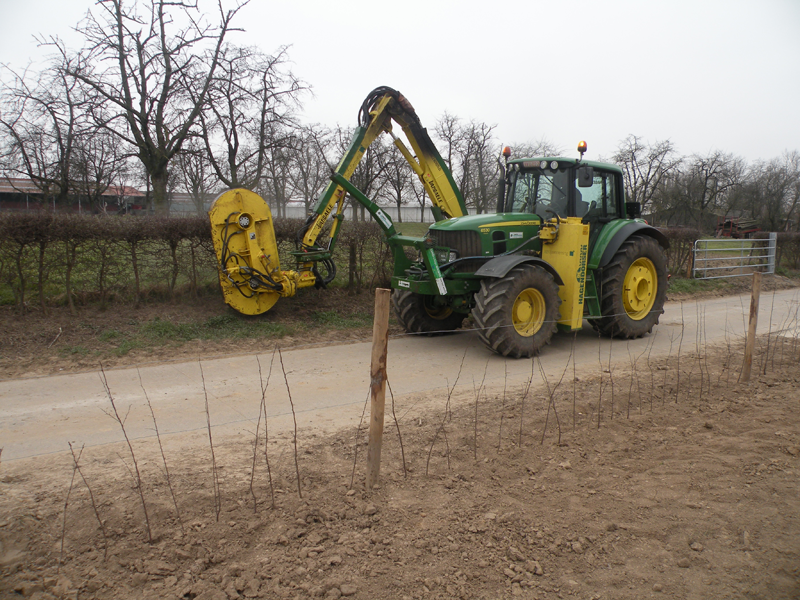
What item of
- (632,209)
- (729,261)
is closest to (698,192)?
(729,261)

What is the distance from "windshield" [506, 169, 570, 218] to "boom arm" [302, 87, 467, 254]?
99cm

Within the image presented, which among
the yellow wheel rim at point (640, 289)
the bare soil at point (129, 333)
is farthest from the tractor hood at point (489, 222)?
the bare soil at point (129, 333)

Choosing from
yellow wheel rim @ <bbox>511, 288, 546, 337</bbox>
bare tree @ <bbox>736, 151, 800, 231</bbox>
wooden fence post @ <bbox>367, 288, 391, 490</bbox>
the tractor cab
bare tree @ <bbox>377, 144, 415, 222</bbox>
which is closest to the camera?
wooden fence post @ <bbox>367, 288, 391, 490</bbox>

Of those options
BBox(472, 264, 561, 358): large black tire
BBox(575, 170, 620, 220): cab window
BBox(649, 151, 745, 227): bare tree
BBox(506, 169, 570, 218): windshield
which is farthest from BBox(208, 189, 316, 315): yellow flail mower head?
BBox(649, 151, 745, 227): bare tree

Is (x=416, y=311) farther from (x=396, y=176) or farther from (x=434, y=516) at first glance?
(x=396, y=176)

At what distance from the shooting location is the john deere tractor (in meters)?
7.60

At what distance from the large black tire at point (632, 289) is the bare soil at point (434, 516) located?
3.60 meters

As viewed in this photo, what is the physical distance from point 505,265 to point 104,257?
6223 mm

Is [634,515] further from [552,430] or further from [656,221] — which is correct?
[656,221]

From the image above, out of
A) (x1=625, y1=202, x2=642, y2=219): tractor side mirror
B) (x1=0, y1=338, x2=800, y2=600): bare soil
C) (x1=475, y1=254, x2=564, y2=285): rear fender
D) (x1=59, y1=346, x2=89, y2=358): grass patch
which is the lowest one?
(x1=0, y1=338, x2=800, y2=600): bare soil

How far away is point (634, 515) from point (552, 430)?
1.41 meters

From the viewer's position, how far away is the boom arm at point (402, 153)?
27.4 ft

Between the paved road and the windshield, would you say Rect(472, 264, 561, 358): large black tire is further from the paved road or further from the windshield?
the windshield

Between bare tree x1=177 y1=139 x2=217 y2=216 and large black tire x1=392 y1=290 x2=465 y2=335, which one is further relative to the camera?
bare tree x1=177 y1=139 x2=217 y2=216
